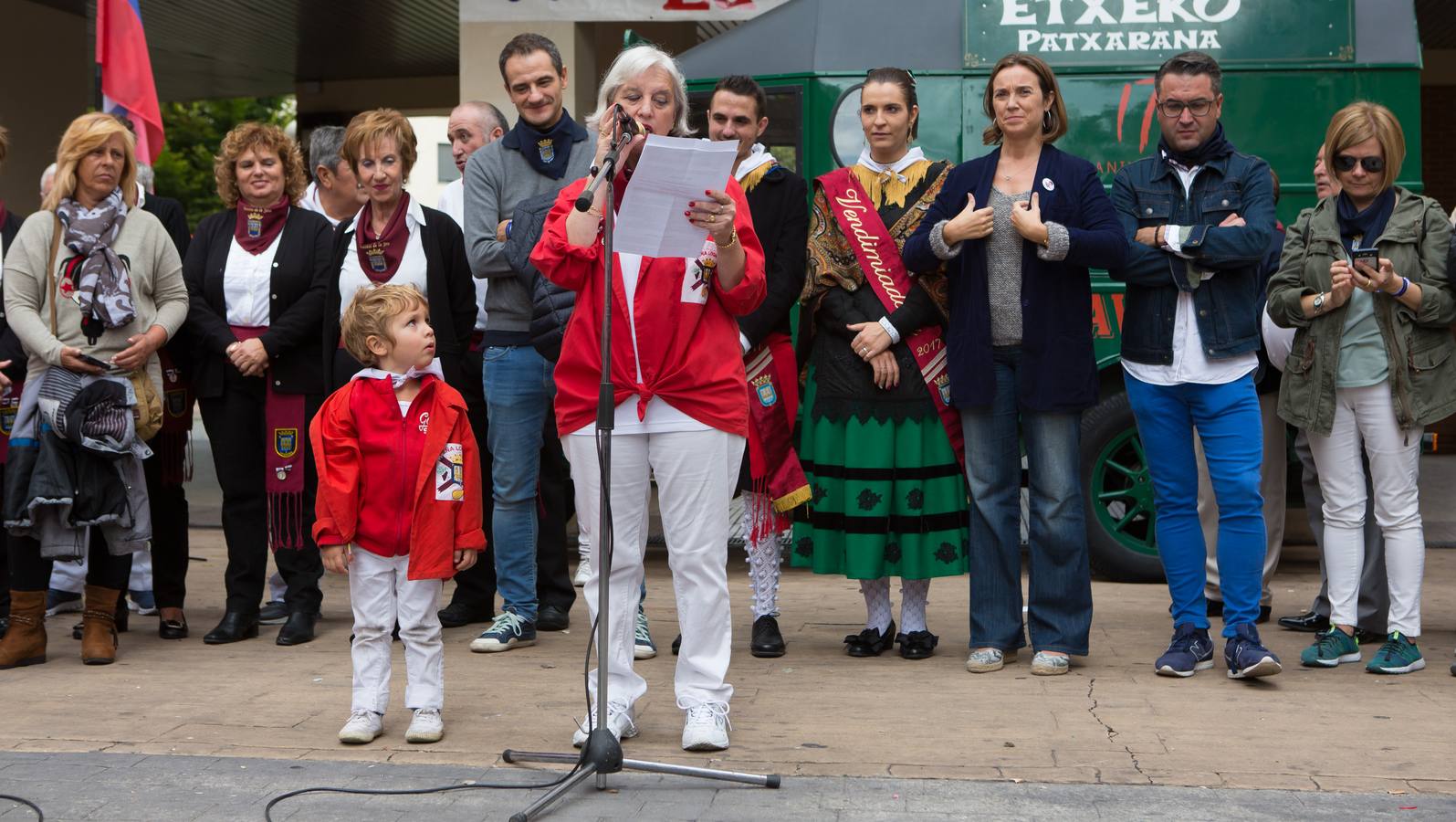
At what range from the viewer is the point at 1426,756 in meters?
Result: 4.44

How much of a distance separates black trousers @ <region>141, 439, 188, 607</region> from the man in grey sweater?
1.38m

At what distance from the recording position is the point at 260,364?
20.4 ft

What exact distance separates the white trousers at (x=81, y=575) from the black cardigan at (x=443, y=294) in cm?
160

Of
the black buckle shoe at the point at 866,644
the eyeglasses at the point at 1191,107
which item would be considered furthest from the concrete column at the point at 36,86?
the eyeglasses at the point at 1191,107

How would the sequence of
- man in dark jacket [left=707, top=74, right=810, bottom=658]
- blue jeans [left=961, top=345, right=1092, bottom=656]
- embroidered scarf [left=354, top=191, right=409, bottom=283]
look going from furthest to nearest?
1. embroidered scarf [left=354, top=191, right=409, bottom=283]
2. man in dark jacket [left=707, top=74, right=810, bottom=658]
3. blue jeans [left=961, top=345, right=1092, bottom=656]

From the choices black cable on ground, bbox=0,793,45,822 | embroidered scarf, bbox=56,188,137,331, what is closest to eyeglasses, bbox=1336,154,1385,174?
embroidered scarf, bbox=56,188,137,331

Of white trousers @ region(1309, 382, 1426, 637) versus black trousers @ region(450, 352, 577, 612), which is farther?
black trousers @ region(450, 352, 577, 612)

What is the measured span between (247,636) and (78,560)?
0.76 meters

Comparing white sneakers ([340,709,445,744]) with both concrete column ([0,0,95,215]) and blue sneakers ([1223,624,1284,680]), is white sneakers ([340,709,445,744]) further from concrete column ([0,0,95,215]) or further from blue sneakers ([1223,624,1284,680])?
concrete column ([0,0,95,215])

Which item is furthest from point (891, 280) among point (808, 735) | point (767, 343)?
point (808, 735)

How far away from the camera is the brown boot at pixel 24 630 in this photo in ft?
19.3

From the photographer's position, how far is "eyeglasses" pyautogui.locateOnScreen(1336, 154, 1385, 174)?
18.3ft

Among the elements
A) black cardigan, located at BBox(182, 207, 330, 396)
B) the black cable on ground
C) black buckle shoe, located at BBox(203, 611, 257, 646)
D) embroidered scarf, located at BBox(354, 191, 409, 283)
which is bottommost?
black buckle shoe, located at BBox(203, 611, 257, 646)

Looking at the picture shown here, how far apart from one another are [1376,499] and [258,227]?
168 inches
